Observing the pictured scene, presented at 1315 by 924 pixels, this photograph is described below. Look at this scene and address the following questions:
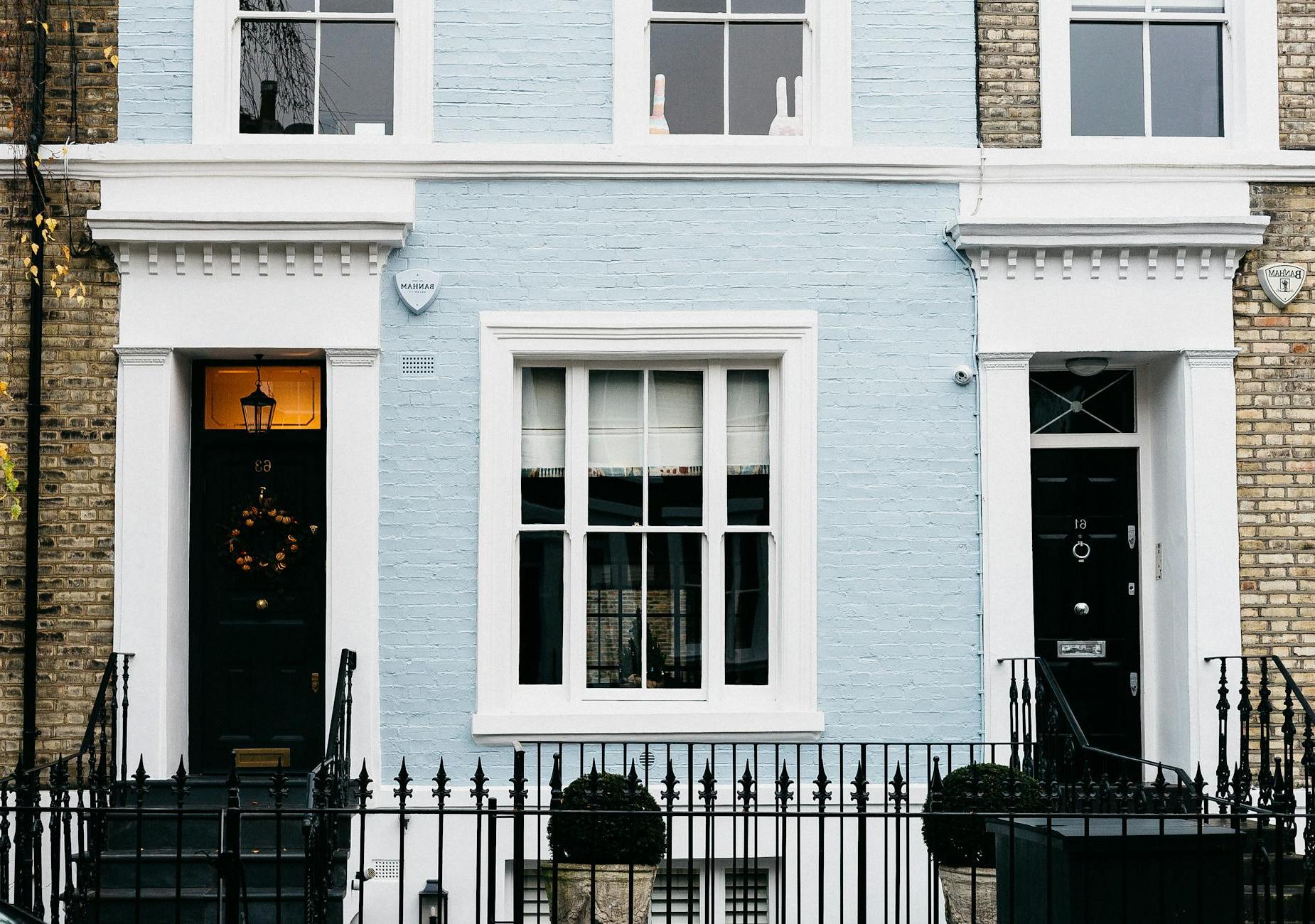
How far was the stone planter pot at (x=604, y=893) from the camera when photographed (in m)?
6.73

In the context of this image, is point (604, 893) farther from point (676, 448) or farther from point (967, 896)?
point (676, 448)

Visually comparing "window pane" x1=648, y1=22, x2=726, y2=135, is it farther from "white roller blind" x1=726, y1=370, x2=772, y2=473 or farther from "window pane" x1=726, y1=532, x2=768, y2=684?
"window pane" x1=726, y1=532, x2=768, y2=684

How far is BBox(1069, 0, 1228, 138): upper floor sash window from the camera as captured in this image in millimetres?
8648

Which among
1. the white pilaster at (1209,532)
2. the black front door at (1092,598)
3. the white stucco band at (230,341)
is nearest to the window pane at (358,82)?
the white stucco band at (230,341)

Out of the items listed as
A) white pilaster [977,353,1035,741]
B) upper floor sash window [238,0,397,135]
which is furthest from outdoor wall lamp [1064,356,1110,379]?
upper floor sash window [238,0,397,135]

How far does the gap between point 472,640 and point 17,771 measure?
2.71m

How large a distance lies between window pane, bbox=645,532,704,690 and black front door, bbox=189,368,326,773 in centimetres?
212

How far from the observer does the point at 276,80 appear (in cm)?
841

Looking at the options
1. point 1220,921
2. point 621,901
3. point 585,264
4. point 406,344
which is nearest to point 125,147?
point 406,344

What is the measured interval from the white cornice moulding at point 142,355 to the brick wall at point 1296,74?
7237 millimetres

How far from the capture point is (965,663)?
8.12 m

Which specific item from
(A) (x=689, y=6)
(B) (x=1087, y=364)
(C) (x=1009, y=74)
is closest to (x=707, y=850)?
(B) (x=1087, y=364)

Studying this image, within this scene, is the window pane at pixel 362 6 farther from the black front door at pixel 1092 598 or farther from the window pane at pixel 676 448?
the black front door at pixel 1092 598

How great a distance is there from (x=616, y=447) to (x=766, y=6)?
10.1 feet
